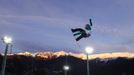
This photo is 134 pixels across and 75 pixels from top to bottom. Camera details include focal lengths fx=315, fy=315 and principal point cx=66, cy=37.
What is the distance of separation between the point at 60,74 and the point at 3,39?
380 ft

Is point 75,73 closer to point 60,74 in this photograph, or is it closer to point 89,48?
point 60,74

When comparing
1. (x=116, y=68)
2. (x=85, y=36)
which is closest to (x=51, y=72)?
(x=116, y=68)

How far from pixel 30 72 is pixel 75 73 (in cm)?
1981

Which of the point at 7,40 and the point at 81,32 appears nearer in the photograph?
the point at 7,40

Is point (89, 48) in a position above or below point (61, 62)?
below

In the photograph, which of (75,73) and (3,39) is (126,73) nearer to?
(75,73)

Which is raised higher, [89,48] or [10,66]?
[10,66]

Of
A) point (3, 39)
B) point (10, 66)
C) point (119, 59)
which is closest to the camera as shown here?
point (3, 39)

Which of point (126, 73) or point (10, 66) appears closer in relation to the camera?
point (126, 73)

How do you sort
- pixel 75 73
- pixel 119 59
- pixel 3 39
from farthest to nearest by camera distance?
pixel 119 59, pixel 75 73, pixel 3 39

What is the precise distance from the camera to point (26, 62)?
536 ft

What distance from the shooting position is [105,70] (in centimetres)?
13912

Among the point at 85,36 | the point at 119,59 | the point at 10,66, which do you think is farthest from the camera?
the point at 119,59

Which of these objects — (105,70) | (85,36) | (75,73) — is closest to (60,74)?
(75,73)
